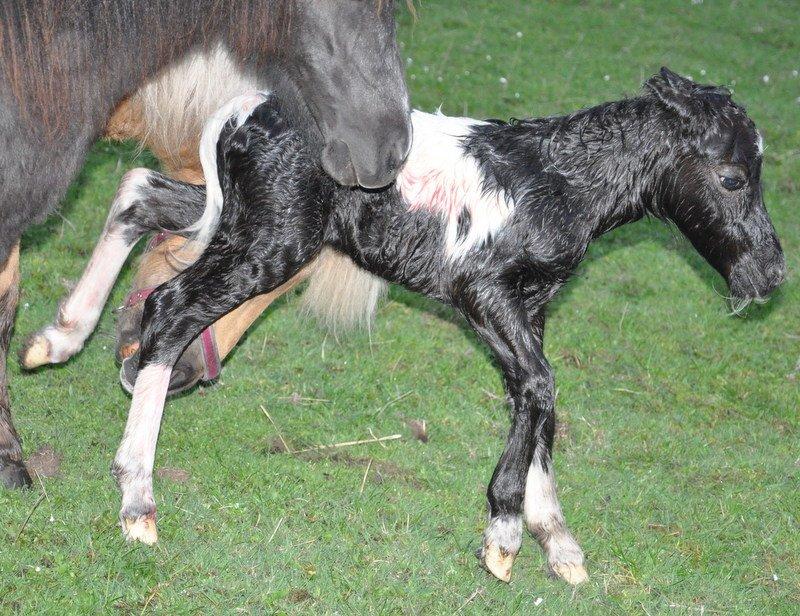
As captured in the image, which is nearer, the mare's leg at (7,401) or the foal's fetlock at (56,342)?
the mare's leg at (7,401)

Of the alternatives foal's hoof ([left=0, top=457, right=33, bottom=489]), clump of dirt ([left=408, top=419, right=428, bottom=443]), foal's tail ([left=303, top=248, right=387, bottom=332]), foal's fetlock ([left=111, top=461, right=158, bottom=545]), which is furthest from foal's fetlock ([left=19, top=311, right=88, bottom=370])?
clump of dirt ([left=408, top=419, right=428, bottom=443])

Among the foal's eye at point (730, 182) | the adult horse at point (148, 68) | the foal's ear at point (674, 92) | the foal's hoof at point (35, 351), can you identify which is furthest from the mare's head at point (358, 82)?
the foal's hoof at point (35, 351)

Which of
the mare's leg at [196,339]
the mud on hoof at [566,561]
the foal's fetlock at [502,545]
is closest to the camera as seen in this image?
the foal's fetlock at [502,545]

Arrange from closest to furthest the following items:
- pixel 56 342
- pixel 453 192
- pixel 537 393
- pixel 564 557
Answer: pixel 537 393
pixel 564 557
pixel 453 192
pixel 56 342

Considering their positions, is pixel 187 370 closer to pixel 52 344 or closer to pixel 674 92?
pixel 52 344

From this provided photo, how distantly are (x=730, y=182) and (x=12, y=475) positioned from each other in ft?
10.4

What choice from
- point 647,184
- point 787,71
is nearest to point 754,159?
point 647,184

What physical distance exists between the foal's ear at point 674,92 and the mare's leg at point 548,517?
4.45 feet

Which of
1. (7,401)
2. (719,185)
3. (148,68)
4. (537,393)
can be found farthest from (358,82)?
(7,401)

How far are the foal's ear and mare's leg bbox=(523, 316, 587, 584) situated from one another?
1.36 meters

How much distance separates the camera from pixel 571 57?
11117 millimetres

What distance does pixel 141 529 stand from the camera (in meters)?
3.95

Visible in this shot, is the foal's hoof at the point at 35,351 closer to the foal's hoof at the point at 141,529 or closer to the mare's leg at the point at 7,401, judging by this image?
the mare's leg at the point at 7,401

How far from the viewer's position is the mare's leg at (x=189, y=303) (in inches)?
165
